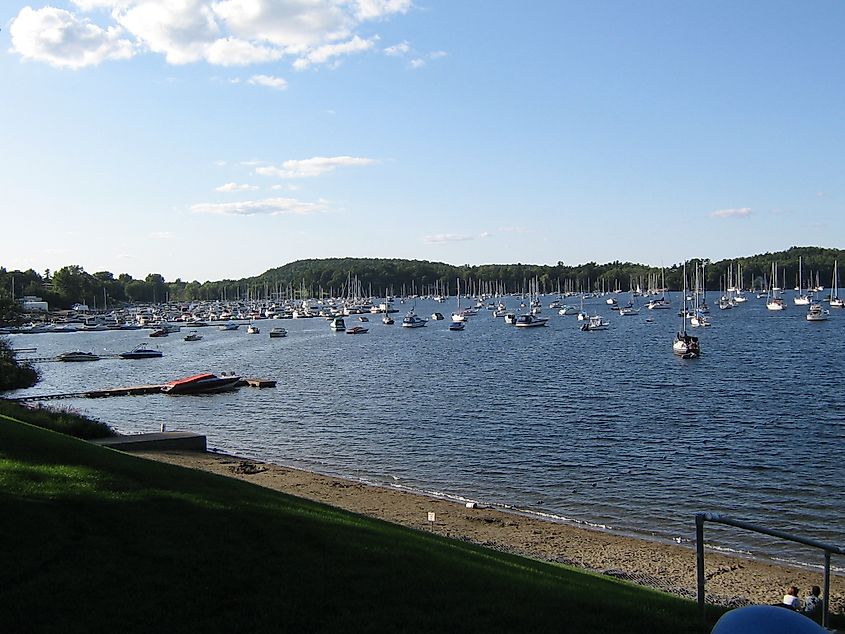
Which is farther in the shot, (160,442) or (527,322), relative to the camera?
(527,322)

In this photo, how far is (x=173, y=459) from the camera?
31547 millimetres

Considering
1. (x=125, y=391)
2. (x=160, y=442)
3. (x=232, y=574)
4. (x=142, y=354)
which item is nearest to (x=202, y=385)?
(x=125, y=391)

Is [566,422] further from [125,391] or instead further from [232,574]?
[125,391]

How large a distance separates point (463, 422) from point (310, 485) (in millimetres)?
17140

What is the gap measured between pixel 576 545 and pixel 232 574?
13.9 m

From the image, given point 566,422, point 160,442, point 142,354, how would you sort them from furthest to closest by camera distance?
point 142,354 → point 566,422 → point 160,442

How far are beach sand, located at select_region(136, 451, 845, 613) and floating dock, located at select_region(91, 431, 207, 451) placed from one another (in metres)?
3.51

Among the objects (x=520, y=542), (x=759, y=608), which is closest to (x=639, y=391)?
(x=520, y=542)

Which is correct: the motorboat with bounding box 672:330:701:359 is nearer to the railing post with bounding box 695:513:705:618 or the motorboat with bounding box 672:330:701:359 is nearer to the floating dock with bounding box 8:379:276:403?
the floating dock with bounding box 8:379:276:403

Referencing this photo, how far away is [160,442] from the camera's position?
114 feet

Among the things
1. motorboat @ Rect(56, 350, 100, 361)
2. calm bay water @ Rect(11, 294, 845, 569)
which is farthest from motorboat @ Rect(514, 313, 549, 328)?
motorboat @ Rect(56, 350, 100, 361)

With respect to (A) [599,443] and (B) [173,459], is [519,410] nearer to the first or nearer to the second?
(A) [599,443]

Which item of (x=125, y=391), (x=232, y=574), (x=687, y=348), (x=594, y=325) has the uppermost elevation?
(x=232, y=574)

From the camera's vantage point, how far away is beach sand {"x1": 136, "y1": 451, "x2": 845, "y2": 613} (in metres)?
18.2
